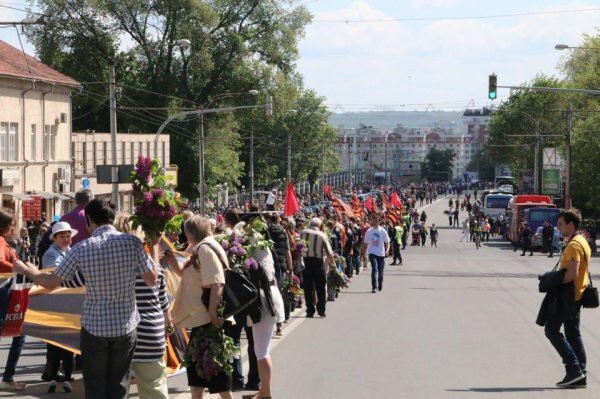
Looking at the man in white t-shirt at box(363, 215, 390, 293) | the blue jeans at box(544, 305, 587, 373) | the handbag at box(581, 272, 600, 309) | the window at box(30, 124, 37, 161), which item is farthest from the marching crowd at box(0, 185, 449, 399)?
the window at box(30, 124, 37, 161)

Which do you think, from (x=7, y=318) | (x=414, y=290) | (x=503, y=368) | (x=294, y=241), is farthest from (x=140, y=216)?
(x=414, y=290)

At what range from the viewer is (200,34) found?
66.1m

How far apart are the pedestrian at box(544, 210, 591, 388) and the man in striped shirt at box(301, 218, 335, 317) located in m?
7.27

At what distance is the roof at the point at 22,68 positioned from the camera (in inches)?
1785

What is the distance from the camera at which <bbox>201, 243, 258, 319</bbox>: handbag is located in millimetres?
10336

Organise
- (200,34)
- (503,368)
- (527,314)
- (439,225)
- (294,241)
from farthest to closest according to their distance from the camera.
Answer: (439,225) < (200,34) < (527,314) < (294,241) < (503,368)

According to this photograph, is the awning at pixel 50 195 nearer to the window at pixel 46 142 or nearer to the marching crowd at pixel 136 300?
the window at pixel 46 142

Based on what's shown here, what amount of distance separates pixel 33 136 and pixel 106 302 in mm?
41107

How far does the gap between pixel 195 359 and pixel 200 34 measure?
5652 centimetres

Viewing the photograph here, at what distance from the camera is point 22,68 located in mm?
47812

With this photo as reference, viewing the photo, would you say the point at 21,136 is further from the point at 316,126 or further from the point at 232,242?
the point at 316,126

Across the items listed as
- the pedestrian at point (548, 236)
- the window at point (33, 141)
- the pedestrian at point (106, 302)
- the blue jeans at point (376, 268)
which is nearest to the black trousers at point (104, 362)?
the pedestrian at point (106, 302)

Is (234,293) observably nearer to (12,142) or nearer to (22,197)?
(22,197)

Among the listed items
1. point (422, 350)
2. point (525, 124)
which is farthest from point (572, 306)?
point (525, 124)
